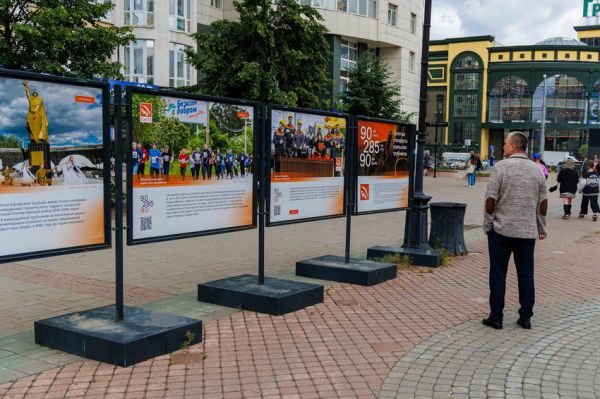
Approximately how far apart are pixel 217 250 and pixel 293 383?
614 cm

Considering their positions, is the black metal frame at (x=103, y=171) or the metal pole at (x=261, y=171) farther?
the metal pole at (x=261, y=171)

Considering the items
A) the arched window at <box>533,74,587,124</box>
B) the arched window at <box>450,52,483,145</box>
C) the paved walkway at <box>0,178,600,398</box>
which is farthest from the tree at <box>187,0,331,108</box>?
the arched window at <box>533,74,587,124</box>

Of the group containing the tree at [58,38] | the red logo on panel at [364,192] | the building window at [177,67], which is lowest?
the red logo on panel at [364,192]

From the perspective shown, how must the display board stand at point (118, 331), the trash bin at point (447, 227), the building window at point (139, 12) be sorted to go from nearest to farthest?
the display board stand at point (118, 331) → the trash bin at point (447, 227) → the building window at point (139, 12)

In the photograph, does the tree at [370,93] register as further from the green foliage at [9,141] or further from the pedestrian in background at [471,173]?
the green foliage at [9,141]

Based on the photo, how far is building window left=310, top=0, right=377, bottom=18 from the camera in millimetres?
44709

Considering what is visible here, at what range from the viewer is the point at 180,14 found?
38.5 metres

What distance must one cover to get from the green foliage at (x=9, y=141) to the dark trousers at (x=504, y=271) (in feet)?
13.9

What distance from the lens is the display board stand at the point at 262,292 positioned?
616 cm

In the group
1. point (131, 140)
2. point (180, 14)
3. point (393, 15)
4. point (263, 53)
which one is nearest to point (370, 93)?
point (263, 53)

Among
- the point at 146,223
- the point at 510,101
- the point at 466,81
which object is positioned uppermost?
the point at 466,81

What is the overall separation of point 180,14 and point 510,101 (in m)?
60.1

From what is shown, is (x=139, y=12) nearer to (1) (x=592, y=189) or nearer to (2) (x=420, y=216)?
(1) (x=592, y=189)

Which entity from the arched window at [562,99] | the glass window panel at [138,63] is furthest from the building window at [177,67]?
the arched window at [562,99]
